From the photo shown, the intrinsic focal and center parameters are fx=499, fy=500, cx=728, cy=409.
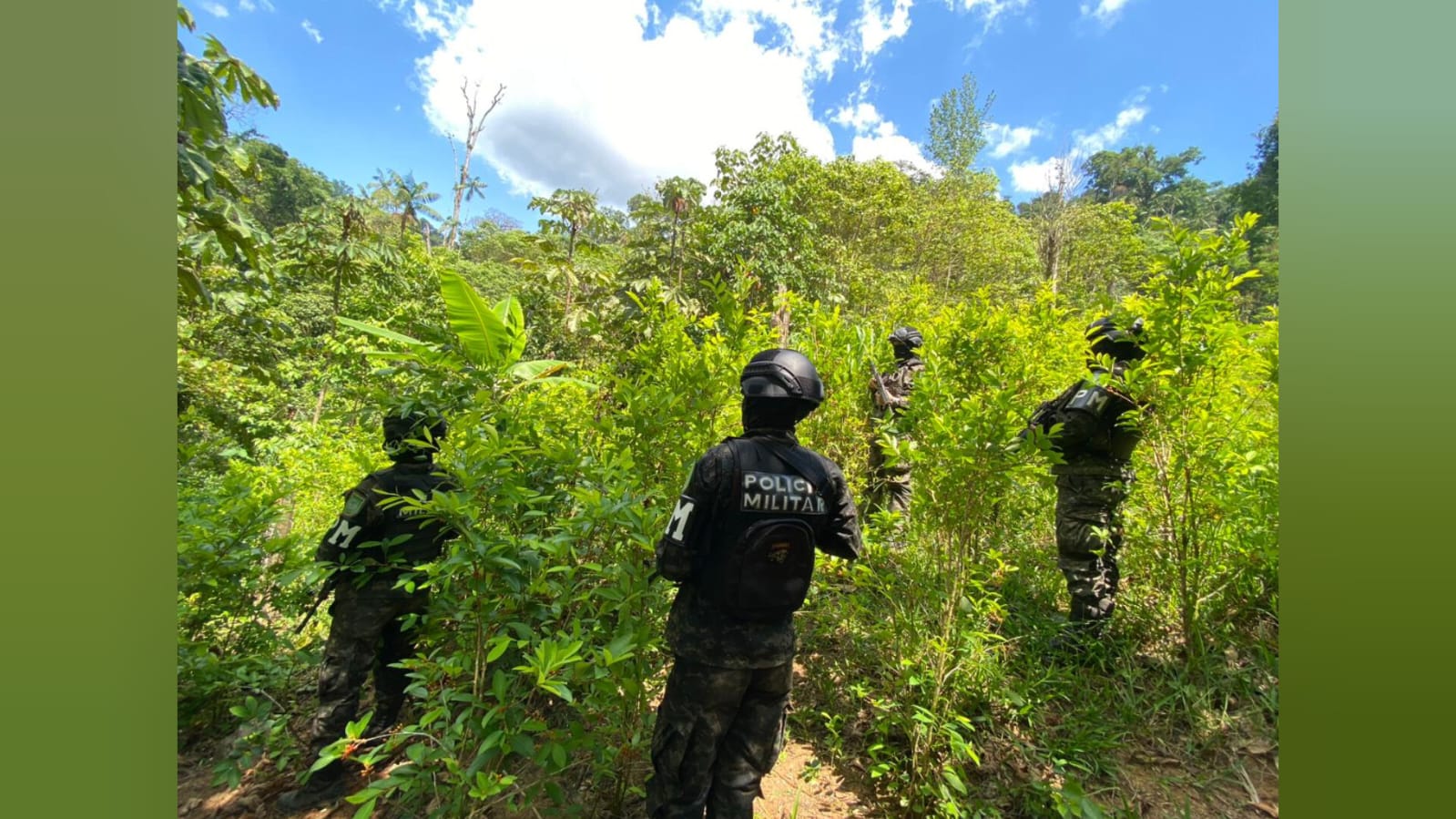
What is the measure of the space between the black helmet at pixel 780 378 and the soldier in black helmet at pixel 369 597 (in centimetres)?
146

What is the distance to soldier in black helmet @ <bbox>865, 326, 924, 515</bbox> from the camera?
4.11 meters

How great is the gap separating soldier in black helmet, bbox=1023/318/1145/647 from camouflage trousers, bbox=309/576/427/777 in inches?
146

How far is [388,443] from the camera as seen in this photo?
8.05 feet

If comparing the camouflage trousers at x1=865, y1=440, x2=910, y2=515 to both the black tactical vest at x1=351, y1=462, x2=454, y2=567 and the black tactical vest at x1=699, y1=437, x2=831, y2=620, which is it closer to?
the black tactical vest at x1=699, y1=437, x2=831, y2=620

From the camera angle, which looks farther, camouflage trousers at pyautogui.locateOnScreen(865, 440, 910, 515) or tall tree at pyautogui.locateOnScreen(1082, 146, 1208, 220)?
tall tree at pyautogui.locateOnScreen(1082, 146, 1208, 220)

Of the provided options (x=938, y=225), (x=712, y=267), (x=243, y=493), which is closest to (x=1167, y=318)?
(x=243, y=493)

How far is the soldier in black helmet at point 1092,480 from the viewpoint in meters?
2.92

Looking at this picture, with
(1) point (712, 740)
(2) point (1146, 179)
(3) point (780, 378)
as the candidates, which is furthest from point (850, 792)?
(2) point (1146, 179)

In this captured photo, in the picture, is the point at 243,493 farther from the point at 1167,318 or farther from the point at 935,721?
the point at 1167,318

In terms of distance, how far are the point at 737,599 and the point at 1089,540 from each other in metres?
2.55

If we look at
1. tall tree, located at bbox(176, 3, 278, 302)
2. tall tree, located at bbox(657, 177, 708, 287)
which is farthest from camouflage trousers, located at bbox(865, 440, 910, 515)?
tall tree, located at bbox(657, 177, 708, 287)

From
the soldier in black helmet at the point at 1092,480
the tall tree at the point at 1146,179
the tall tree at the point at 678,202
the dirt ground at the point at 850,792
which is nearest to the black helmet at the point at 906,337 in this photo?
the soldier in black helmet at the point at 1092,480

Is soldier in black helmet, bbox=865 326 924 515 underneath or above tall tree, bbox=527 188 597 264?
underneath

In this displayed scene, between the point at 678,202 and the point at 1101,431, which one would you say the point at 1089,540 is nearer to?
the point at 1101,431
